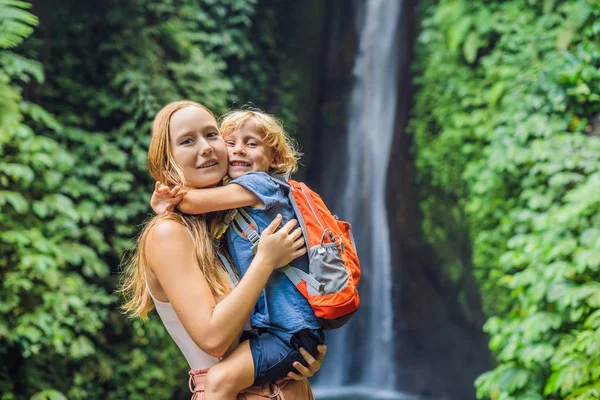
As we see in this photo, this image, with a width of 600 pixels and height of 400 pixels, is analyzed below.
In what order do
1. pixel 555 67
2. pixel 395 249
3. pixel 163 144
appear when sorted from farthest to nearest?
pixel 395 249 < pixel 555 67 < pixel 163 144

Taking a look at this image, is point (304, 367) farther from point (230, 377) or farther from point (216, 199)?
point (216, 199)

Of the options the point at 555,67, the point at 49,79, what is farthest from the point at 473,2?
the point at 49,79

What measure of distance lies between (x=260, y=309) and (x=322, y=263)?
0.77 feet

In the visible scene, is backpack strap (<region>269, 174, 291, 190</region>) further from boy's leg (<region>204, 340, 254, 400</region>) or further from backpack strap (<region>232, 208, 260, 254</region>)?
boy's leg (<region>204, 340, 254, 400</region>)

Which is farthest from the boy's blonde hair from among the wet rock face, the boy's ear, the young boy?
the wet rock face

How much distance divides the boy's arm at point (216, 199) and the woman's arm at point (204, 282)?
7 centimetres

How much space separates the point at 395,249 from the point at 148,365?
12.8ft

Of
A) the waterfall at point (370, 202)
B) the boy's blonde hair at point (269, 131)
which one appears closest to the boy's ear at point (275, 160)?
the boy's blonde hair at point (269, 131)

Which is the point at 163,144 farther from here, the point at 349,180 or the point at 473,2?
the point at 349,180

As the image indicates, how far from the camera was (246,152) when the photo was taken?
2.08 meters

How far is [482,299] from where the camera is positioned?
6996mm

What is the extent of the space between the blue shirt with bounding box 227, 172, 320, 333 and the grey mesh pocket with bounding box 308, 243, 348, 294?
0.22 feet

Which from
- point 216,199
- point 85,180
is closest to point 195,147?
point 216,199

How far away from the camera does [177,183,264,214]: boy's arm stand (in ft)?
5.98
